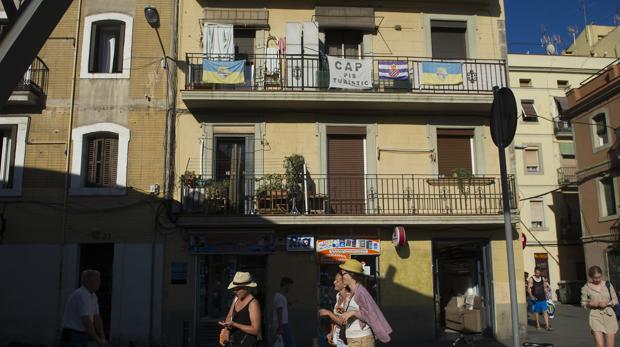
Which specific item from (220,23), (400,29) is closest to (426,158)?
(400,29)

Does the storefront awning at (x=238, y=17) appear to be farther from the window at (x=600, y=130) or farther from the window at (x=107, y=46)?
the window at (x=600, y=130)

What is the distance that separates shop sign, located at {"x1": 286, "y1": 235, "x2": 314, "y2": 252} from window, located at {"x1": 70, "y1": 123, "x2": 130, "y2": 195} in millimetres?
4538

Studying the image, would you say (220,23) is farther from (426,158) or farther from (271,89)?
(426,158)

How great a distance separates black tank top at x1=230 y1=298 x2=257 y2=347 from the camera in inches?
236

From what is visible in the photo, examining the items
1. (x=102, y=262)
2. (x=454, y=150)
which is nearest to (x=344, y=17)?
(x=454, y=150)

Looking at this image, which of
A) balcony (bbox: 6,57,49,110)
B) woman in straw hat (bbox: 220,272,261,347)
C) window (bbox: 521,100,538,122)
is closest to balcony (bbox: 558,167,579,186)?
window (bbox: 521,100,538,122)

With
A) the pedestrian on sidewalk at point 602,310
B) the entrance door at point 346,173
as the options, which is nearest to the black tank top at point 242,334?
the pedestrian on sidewalk at point 602,310

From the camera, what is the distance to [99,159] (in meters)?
14.7

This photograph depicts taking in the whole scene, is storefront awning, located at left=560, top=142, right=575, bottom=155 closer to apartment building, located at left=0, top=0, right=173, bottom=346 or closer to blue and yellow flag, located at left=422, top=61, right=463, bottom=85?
blue and yellow flag, located at left=422, top=61, right=463, bottom=85

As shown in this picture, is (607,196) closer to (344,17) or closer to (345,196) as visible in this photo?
(345,196)

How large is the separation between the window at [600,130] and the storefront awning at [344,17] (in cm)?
1496

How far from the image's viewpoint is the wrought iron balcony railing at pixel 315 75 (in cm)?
1475

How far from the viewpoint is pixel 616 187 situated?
77.2 feet

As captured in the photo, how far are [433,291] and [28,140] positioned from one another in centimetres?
1146
